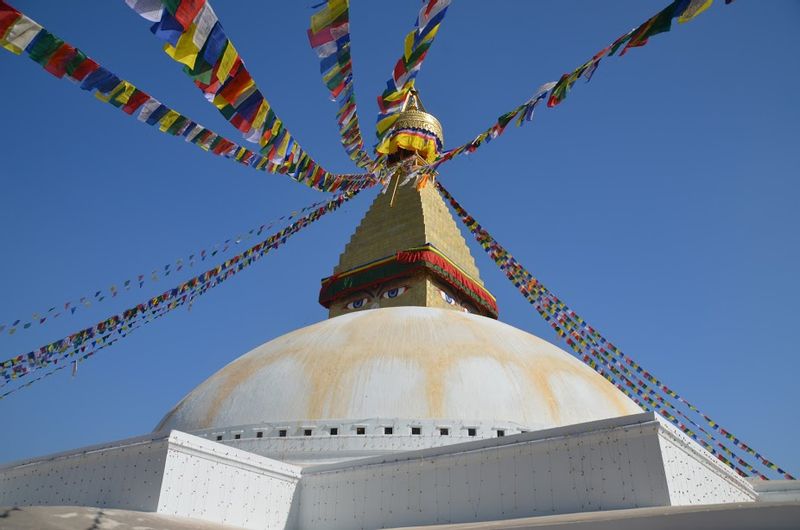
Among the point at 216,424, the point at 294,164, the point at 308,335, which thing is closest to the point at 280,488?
the point at 216,424

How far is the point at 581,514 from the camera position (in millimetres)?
5684

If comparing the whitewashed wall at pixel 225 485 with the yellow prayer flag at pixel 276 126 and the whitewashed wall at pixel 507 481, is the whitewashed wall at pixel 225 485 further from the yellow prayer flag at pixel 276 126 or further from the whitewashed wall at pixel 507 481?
the yellow prayer flag at pixel 276 126

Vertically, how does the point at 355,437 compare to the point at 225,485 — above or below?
above

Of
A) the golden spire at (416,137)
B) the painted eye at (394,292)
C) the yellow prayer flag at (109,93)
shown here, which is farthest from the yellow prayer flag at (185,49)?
the golden spire at (416,137)

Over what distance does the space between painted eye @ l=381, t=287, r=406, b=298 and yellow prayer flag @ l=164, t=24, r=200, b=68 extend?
8659 millimetres

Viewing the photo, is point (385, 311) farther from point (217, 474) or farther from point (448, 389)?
point (217, 474)

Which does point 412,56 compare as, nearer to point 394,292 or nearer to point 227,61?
point 227,61

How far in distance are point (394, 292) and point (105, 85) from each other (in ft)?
26.9

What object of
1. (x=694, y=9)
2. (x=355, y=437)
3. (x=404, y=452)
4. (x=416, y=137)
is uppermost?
(x=416, y=137)

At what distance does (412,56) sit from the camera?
8.67 meters

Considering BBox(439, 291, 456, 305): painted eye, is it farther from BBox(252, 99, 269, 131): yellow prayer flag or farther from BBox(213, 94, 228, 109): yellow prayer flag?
BBox(213, 94, 228, 109): yellow prayer flag

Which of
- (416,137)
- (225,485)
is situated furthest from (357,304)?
(225,485)

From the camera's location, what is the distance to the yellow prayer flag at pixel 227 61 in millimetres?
6461

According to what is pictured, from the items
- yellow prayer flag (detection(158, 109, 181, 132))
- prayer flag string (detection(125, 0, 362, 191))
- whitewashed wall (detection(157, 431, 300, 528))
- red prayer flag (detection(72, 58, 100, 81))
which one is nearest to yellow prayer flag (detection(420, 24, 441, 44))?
prayer flag string (detection(125, 0, 362, 191))
